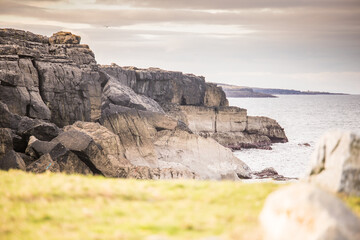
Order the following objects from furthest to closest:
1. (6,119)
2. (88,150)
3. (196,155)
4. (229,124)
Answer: (229,124) → (196,155) → (6,119) → (88,150)

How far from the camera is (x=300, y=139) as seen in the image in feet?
310

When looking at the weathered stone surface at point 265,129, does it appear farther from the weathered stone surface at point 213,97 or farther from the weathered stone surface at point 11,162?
the weathered stone surface at point 11,162

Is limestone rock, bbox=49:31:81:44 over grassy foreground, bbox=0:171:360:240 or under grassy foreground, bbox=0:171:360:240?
over

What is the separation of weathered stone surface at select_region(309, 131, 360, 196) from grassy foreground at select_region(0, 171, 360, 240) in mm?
418

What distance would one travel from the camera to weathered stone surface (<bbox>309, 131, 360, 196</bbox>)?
39.9 feet

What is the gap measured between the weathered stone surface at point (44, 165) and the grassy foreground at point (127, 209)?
10.4 metres

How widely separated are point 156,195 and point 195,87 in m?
88.1

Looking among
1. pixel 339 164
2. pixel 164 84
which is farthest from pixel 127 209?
pixel 164 84

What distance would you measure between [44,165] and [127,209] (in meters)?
14.8

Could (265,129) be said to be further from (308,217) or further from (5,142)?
(308,217)

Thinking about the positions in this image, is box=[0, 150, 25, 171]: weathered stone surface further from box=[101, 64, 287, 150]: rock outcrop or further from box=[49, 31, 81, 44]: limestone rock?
box=[101, 64, 287, 150]: rock outcrop

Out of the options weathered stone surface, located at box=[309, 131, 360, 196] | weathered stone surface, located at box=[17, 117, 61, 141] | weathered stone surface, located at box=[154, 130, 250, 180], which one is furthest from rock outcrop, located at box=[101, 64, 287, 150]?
weathered stone surface, located at box=[309, 131, 360, 196]

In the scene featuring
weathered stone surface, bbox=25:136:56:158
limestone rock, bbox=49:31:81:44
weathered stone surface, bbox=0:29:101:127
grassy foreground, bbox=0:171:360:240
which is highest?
limestone rock, bbox=49:31:81:44

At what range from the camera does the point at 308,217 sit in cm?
884
